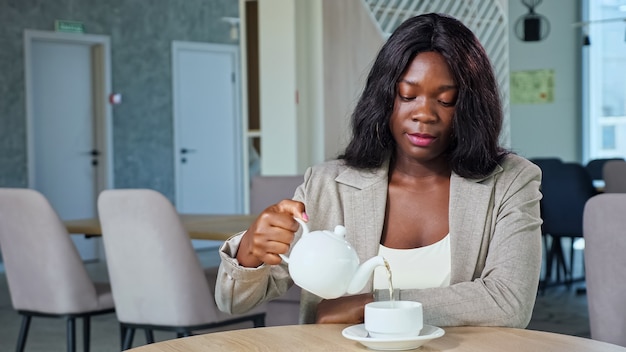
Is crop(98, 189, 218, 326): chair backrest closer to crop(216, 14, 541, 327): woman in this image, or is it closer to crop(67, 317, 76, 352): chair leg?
crop(67, 317, 76, 352): chair leg

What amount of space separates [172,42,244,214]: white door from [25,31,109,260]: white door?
0.81 m

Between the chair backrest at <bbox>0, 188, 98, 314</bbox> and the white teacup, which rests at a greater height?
the white teacup

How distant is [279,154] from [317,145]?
256mm

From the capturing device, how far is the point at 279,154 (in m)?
6.07

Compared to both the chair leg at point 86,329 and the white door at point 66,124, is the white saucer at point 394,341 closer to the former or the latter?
the chair leg at point 86,329

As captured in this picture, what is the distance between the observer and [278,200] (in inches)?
153

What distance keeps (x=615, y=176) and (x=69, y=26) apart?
17.1ft

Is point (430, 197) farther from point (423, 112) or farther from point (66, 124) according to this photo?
point (66, 124)

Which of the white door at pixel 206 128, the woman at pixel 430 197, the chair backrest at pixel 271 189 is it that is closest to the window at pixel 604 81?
the white door at pixel 206 128

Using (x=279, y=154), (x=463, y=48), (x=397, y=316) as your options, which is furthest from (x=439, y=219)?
(x=279, y=154)

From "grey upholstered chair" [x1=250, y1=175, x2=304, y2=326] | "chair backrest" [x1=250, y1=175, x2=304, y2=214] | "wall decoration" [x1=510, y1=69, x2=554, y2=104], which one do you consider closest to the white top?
"grey upholstered chair" [x1=250, y1=175, x2=304, y2=326]

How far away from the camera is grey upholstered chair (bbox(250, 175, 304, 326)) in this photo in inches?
146

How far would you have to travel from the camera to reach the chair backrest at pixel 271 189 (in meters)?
3.89

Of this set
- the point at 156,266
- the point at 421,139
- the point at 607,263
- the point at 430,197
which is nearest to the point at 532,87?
the point at 156,266
